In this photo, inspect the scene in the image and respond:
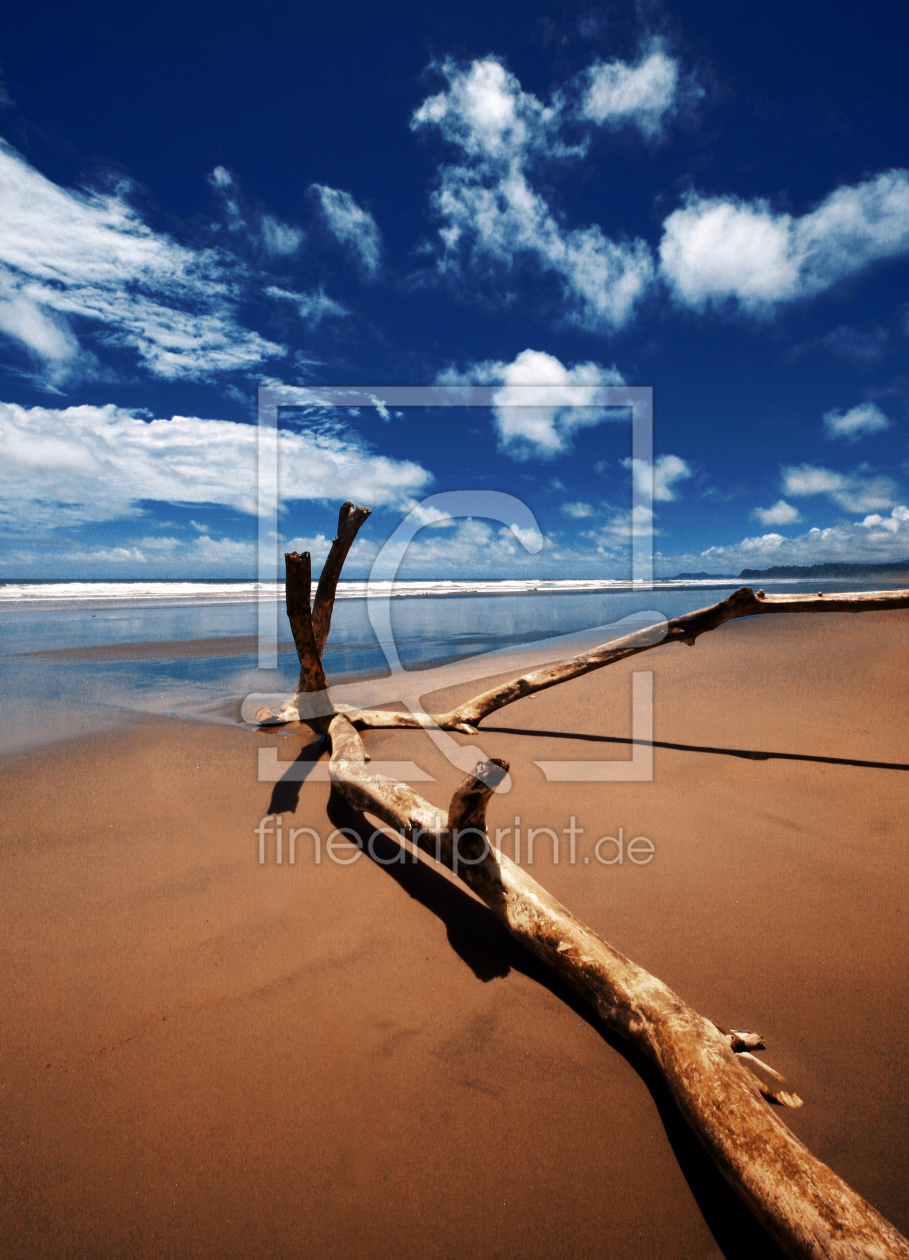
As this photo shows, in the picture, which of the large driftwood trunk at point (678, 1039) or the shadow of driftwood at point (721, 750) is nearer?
the large driftwood trunk at point (678, 1039)

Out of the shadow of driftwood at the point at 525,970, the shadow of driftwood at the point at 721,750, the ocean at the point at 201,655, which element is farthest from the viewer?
the ocean at the point at 201,655

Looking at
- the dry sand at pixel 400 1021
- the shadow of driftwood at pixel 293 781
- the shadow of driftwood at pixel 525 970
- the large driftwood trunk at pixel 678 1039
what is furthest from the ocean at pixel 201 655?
the large driftwood trunk at pixel 678 1039

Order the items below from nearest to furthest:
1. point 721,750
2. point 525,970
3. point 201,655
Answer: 1. point 525,970
2. point 721,750
3. point 201,655

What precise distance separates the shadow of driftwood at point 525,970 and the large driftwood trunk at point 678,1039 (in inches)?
8.4

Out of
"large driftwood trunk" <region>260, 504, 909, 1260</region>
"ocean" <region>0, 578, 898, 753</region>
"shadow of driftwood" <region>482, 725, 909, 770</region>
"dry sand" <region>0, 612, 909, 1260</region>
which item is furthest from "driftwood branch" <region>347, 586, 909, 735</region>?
"ocean" <region>0, 578, 898, 753</region>

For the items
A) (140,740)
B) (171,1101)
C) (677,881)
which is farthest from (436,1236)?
(140,740)

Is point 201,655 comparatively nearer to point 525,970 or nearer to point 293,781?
point 293,781

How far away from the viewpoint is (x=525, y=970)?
2432 mm

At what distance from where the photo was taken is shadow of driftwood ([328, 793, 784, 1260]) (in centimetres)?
148

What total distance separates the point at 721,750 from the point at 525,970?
11.0ft

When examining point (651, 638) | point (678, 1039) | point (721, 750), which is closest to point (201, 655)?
point (651, 638)

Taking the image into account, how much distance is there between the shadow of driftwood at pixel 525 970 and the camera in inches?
58.4

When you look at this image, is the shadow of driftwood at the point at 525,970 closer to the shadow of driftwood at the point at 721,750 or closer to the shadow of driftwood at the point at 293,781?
the shadow of driftwood at the point at 293,781

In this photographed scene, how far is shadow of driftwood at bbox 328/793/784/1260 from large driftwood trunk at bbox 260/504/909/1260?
0.21m
